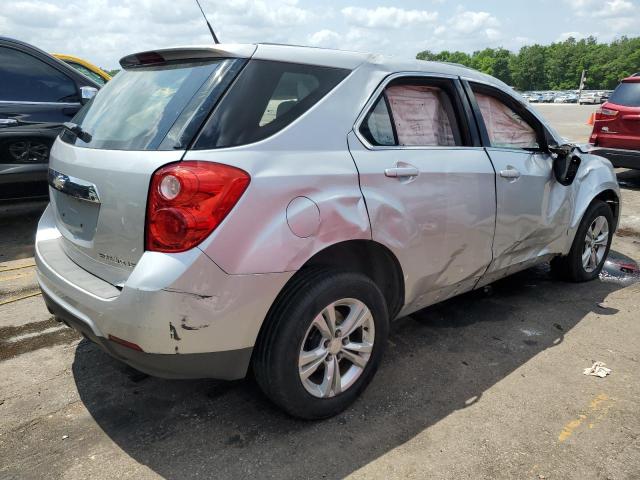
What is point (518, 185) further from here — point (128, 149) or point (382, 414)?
point (128, 149)

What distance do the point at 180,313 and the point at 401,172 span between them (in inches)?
50.4

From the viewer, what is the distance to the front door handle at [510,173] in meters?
3.29

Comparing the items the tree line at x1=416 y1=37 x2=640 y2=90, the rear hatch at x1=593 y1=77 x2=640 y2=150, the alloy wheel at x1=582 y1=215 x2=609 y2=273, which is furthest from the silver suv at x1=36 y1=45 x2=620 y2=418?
the tree line at x1=416 y1=37 x2=640 y2=90

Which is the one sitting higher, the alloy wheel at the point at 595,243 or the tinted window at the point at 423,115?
the tinted window at the point at 423,115

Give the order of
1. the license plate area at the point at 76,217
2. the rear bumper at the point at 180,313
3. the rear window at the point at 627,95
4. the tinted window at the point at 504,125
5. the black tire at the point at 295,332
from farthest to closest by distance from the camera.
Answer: the rear window at the point at 627,95
the tinted window at the point at 504,125
the license plate area at the point at 76,217
the black tire at the point at 295,332
the rear bumper at the point at 180,313

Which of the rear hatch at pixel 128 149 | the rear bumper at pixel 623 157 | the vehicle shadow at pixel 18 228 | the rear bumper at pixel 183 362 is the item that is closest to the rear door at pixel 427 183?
the rear hatch at pixel 128 149

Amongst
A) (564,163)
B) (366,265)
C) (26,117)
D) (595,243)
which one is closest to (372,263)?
(366,265)

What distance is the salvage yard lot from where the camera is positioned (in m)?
2.31

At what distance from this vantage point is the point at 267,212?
213 centimetres

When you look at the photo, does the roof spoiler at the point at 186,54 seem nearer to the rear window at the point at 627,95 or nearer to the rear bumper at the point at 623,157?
the rear bumper at the point at 623,157

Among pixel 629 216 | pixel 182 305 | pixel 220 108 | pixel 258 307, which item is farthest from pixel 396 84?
pixel 629 216

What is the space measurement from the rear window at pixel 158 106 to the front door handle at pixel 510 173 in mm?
1809

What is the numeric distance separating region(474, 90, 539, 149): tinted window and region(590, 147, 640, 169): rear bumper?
559cm

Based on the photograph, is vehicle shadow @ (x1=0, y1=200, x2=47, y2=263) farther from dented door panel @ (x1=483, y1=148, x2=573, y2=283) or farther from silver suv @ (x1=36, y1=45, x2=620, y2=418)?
dented door panel @ (x1=483, y1=148, x2=573, y2=283)
